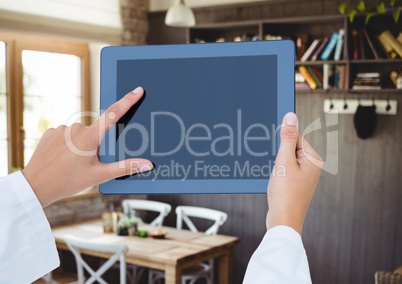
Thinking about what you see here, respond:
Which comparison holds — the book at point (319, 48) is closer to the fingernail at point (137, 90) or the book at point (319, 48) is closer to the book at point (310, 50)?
the book at point (310, 50)

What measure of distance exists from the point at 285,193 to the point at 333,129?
3.63 metres

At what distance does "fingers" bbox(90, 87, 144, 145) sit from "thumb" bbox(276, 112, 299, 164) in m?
0.26

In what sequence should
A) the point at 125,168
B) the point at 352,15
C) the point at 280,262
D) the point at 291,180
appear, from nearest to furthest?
the point at 280,262 → the point at 291,180 → the point at 125,168 → the point at 352,15

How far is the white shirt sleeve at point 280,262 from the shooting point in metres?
0.65

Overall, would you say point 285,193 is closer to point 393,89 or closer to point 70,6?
point 393,89

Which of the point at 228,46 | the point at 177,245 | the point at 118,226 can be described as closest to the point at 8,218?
the point at 228,46

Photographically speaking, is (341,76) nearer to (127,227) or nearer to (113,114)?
(127,227)

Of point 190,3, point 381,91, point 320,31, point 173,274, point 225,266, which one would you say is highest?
point 190,3

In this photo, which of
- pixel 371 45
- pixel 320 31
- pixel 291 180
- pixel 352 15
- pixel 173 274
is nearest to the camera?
pixel 291 180

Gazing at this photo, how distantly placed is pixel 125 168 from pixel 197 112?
0.51 ft

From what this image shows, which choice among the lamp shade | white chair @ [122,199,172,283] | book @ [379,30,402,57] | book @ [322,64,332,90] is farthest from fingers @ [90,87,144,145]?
white chair @ [122,199,172,283]

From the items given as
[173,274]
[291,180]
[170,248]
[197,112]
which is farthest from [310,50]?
[291,180]

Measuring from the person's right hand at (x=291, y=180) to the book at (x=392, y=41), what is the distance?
3296mm

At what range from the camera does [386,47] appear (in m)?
3.87
